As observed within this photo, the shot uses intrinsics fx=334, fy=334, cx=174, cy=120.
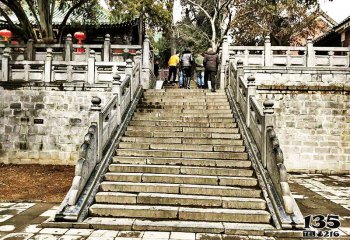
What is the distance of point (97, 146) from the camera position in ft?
24.1

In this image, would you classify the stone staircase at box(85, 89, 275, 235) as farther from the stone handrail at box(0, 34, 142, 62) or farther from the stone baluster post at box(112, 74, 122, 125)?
the stone handrail at box(0, 34, 142, 62)

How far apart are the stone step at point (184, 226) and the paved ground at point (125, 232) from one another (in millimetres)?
128

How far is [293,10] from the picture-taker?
25.4 meters

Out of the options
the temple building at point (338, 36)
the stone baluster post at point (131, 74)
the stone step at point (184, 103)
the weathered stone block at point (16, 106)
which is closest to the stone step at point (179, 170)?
the stone baluster post at point (131, 74)

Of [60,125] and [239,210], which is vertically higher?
[60,125]

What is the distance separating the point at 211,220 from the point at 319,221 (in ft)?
6.72

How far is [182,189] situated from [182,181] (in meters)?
0.32

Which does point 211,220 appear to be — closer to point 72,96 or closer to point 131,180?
point 131,180

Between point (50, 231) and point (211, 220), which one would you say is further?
point (211, 220)

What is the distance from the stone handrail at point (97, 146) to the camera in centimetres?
611

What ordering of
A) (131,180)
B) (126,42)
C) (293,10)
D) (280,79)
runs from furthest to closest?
(293,10)
(126,42)
(280,79)
(131,180)

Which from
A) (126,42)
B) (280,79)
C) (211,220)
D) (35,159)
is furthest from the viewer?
(126,42)

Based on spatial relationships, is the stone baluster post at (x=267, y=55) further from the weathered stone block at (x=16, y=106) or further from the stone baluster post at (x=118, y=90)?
the weathered stone block at (x=16, y=106)

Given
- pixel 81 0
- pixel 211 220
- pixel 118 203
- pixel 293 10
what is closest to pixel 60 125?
pixel 81 0
